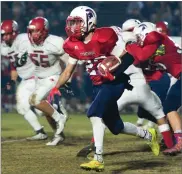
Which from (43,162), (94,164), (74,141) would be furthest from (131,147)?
(94,164)

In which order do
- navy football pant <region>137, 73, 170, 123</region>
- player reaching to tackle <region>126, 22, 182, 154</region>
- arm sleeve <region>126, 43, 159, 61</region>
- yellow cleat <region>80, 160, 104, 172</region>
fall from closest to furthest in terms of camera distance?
yellow cleat <region>80, 160, 104, 172</region>
arm sleeve <region>126, 43, 159, 61</region>
player reaching to tackle <region>126, 22, 182, 154</region>
navy football pant <region>137, 73, 170, 123</region>

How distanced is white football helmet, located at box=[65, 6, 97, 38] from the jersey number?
3.08 meters

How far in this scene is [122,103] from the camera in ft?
30.1

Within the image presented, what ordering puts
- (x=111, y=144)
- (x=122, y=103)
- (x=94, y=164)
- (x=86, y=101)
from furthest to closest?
(x=86, y=101) → (x=111, y=144) → (x=122, y=103) → (x=94, y=164)

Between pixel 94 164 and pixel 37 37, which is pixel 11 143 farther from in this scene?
pixel 94 164

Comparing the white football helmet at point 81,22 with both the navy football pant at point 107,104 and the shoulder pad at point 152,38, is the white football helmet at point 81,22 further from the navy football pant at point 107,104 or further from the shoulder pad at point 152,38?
the shoulder pad at point 152,38

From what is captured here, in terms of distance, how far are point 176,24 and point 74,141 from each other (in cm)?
813

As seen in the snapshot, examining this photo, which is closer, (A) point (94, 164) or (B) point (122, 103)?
(A) point (94, 164)

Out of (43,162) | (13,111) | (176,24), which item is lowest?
(13,111)

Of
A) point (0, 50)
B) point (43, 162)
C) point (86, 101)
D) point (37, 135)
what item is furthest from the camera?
point (86, 101)

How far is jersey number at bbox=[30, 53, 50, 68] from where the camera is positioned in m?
11.0

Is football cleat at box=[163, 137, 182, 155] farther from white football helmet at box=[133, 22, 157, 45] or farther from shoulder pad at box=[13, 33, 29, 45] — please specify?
shoulder pad at box=[13, 33, 29, 45]

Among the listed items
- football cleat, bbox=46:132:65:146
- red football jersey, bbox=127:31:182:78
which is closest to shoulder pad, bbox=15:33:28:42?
football cleat, bbox=46:132:65:146

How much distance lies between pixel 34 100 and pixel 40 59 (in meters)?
0.73
